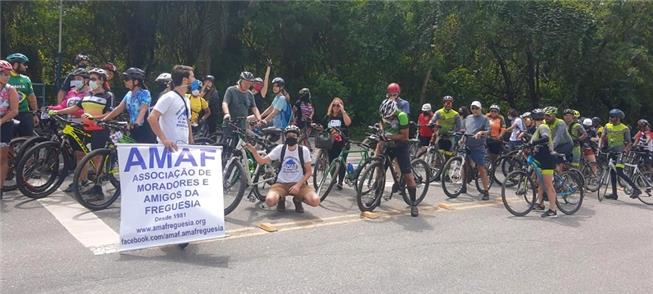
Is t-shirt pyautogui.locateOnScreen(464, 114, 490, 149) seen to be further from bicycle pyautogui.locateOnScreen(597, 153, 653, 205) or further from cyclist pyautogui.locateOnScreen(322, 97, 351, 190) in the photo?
bicycle pyautogui.locateOnScreen(597, 153, 653, 205)

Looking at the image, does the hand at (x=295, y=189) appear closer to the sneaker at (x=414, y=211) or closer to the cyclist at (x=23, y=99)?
the sneaker at (x=414, y=211)

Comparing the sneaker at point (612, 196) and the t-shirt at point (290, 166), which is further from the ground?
the t-shirt at point (290, 166)

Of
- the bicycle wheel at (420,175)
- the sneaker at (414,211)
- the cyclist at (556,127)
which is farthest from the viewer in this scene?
the cyclist at (556,127)

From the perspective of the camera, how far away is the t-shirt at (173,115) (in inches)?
240

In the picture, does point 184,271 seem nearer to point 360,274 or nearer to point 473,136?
point 360,274

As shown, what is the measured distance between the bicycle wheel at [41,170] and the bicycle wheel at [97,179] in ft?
2.76

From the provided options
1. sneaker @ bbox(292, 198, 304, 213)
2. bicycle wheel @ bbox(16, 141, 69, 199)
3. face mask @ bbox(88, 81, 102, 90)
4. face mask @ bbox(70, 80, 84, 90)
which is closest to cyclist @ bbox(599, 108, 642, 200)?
sneaker @ bbox(292, 198, 304, 213)

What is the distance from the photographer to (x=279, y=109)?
10.3 meters

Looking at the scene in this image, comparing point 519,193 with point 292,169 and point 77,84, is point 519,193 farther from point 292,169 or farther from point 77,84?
point 77,84

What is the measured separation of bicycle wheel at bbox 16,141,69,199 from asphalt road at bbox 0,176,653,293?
0.64 ft

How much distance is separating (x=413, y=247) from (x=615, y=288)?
216cm

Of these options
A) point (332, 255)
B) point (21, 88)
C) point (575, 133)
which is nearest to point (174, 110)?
point (332, 255)

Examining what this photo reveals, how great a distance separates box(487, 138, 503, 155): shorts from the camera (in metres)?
11.6

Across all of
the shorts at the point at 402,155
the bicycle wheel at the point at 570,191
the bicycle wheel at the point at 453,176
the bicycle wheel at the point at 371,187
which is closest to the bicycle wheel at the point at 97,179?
the bicycle wheel at the point at 371,187
